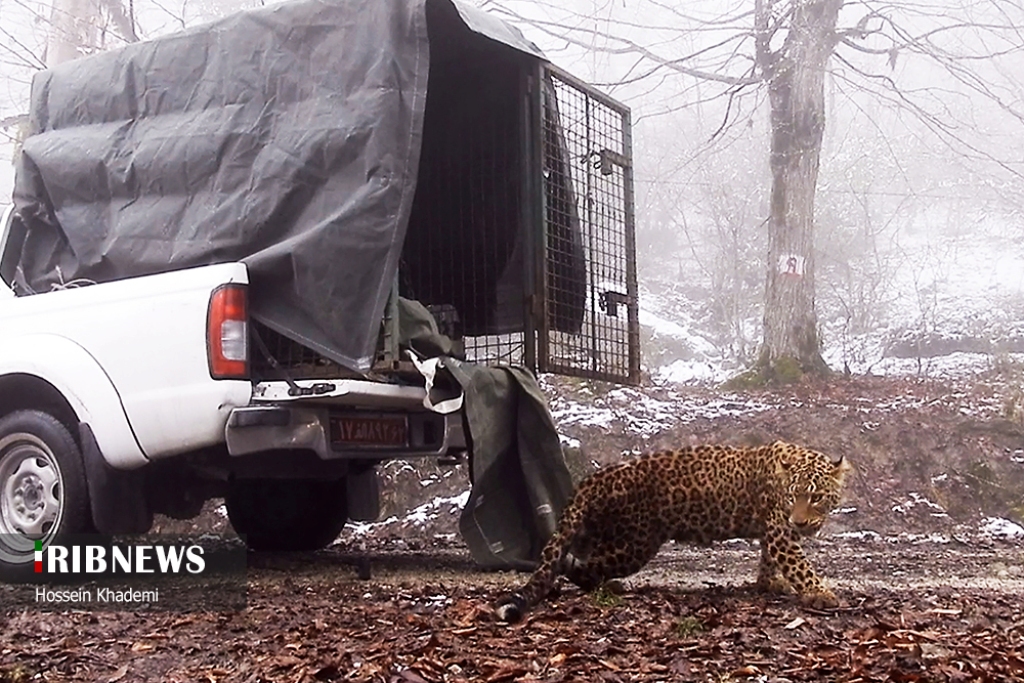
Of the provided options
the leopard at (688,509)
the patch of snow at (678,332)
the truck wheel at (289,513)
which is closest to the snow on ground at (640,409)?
the truck wheel at (289,513)

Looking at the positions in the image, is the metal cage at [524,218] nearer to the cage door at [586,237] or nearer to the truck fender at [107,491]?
the cage door at [586,237]

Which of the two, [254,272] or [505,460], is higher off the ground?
[254,272]

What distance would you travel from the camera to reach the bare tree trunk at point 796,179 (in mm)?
13227

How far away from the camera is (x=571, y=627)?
4438 millimetres

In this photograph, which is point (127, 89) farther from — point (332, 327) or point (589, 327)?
point (589, 327)

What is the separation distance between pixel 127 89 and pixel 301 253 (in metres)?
1.59

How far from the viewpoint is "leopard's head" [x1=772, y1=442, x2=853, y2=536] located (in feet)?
16.8

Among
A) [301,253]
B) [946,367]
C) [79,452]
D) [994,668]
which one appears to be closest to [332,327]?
[301,253]

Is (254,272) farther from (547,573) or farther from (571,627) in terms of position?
(571,627)

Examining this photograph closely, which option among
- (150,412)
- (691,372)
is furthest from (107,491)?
(691,372)

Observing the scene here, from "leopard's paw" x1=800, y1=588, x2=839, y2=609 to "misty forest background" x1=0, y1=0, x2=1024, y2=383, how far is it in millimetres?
8146

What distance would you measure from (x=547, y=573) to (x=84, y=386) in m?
2.49

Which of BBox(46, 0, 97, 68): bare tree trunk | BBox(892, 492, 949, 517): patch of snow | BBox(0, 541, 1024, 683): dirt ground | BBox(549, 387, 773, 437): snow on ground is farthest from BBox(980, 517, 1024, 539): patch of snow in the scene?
BBox(46, 0, 97, 68): bare tree trunk

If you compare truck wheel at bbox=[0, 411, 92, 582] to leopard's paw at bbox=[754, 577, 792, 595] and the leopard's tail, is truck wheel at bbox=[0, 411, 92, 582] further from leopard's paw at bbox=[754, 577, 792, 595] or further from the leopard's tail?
leopard's paw at bbox=[754, 577, 792, 595]
